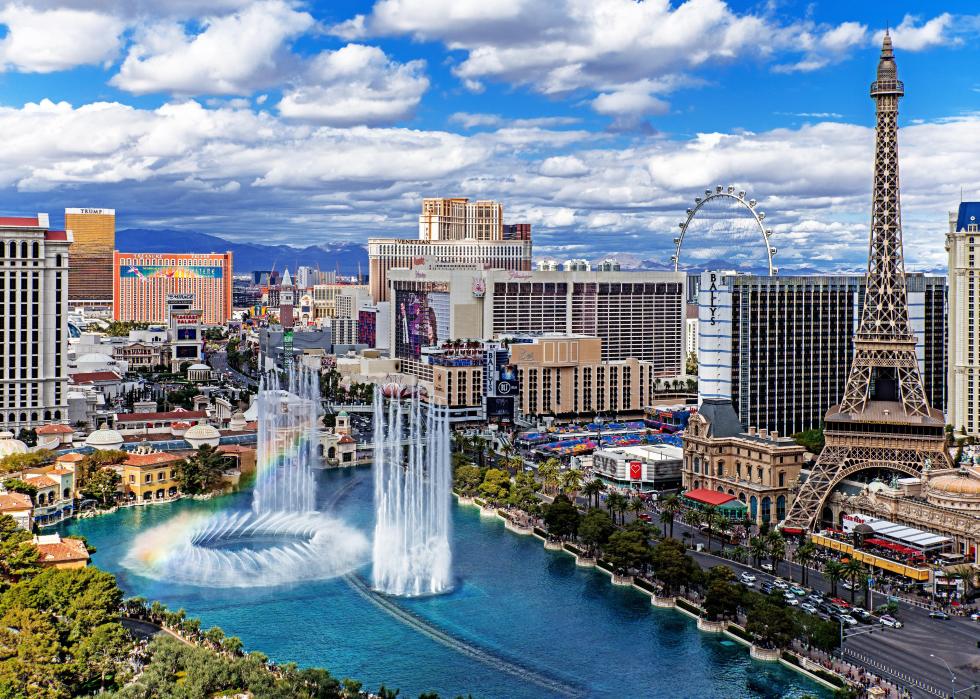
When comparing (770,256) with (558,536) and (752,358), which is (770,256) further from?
(558,536)

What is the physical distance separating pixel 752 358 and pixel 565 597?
140 ft

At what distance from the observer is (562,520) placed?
69.9 metres

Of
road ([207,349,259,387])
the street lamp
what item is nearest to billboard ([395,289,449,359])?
road ([207,349,259,387])

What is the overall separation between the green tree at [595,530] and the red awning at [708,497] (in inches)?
411

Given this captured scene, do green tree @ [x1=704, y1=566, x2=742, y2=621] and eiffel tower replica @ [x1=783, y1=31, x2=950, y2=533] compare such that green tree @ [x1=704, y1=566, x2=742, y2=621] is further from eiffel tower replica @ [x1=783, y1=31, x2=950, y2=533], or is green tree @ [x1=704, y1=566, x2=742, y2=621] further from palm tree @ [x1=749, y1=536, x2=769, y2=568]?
eiffel tower replica @ [x1=783, y1=31, x2=950, y2=533]

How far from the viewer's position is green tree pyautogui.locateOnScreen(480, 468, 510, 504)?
8094 centimetres

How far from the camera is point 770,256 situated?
112875 millimetres

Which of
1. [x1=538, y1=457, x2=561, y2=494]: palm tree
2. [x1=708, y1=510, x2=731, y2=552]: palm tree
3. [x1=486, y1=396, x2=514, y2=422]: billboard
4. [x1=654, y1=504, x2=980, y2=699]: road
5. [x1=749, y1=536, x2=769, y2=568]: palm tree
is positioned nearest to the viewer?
[x1=654, y1=504, x2=980, y2=699]: road

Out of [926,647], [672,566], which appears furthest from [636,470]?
[926,647]

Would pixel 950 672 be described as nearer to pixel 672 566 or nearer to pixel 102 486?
pixel 672 566

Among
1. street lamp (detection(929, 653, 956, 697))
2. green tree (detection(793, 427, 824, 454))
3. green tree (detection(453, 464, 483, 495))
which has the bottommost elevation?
street lamp (detection(929, 653, 956, 697))

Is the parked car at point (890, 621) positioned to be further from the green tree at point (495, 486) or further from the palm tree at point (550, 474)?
the palm tree at point (550, 474)

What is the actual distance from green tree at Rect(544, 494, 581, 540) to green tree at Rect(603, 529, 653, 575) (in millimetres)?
5367

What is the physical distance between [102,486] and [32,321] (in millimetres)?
26489
